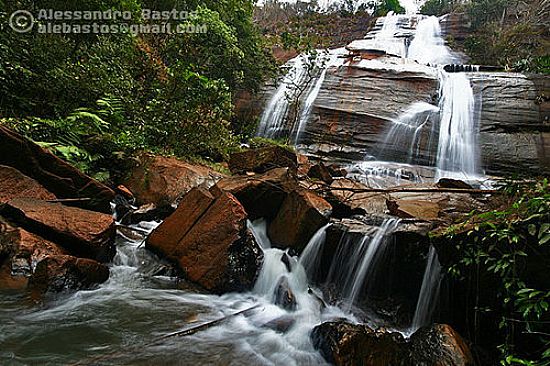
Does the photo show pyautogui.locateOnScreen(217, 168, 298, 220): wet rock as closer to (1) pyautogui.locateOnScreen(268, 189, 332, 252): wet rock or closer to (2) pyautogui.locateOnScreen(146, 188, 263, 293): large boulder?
(1) pyautogui.locateOnScreen(268, 189, 332, 252): wet rock

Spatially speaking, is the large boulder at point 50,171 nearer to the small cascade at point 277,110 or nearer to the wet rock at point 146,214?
the wet rock at point 146,214

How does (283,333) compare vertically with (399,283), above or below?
below

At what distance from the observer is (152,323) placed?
363 cm

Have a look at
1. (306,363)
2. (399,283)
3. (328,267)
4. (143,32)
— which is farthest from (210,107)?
(306,363)

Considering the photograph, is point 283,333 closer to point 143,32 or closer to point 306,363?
point 306,363

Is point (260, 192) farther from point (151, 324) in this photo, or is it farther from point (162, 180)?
point (151, 324)

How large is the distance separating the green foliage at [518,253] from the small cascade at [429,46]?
18859 millimetres

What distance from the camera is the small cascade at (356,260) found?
190 inches

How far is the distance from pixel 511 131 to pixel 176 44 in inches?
431

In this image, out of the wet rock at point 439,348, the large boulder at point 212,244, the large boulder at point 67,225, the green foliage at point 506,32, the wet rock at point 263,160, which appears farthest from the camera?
the green foliage at point 506,32

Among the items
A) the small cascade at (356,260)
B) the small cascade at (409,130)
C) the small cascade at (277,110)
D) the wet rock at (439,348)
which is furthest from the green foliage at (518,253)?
the small cascade at (277,110)

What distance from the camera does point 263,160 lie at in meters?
7.82

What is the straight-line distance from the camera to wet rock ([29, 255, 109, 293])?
374 cm

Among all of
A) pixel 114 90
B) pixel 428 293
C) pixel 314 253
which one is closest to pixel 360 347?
pixel 428 293
